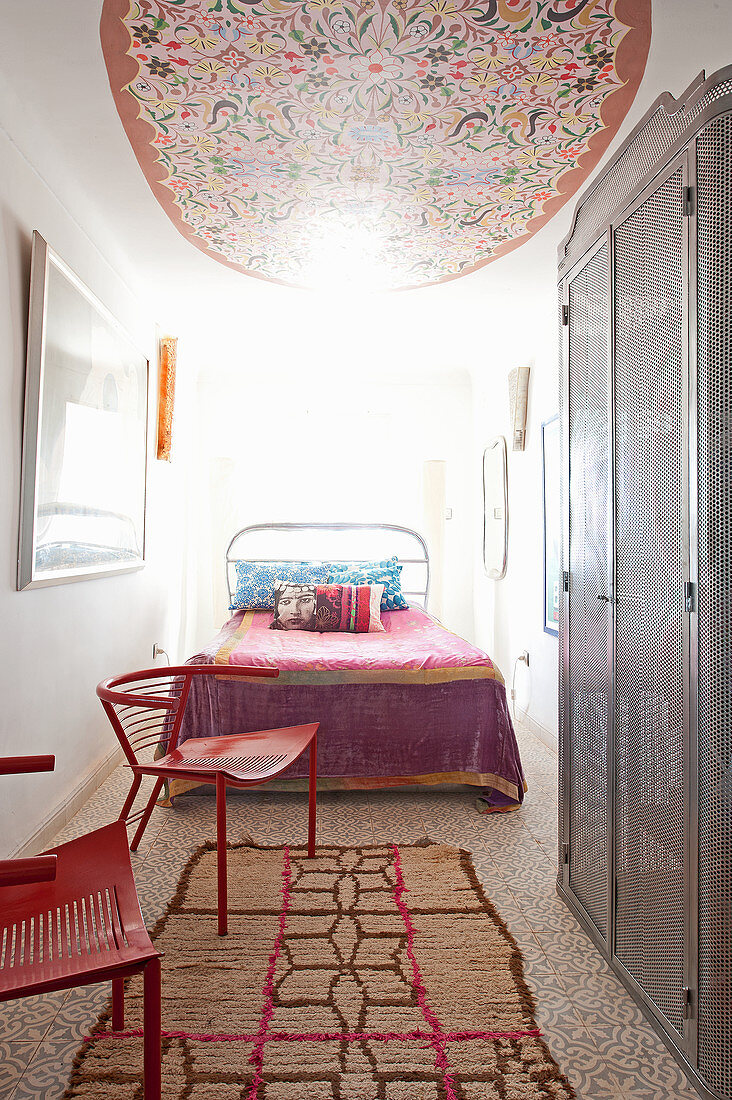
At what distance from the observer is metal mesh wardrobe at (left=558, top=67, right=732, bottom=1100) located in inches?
54.7

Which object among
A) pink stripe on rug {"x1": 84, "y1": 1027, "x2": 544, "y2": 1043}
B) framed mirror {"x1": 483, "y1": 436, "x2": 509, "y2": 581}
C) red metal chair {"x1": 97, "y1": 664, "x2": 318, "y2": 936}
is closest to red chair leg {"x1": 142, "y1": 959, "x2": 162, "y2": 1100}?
pink stripe on rug {"x1": 84, "y1": 1027, "x2": 544, "y2": 1043}

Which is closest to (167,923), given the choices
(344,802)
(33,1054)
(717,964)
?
(33,1054)

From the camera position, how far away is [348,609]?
436 centimetres

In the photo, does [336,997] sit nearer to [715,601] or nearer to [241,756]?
[241,756]

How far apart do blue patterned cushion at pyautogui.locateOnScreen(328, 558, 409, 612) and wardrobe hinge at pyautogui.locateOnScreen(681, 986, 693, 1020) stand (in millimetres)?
3402

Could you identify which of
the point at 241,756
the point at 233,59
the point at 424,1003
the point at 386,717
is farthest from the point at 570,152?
the point at 424,1003

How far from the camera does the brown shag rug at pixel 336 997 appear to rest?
1479mm

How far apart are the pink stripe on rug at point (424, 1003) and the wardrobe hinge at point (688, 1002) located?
51 centimetres

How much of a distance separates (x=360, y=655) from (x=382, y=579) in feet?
5.27

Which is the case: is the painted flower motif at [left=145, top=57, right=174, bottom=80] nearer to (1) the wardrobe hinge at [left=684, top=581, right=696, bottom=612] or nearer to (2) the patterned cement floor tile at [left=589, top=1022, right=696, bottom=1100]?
(1) the wardrobe hinge at [left=684, top=581, right=696, bottom=612]

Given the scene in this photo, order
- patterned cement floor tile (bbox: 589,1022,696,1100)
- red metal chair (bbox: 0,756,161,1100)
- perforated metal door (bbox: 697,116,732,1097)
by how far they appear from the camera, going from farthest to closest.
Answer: patterned cement floor tile (bbox: 589,1022,696,1100)
perforated metal door (bbox: 697,116,732,1097)
red metal chair (bbox: 0,756,161,1100)

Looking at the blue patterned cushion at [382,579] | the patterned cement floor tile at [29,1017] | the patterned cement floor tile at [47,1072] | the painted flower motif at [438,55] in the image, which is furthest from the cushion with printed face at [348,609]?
the painted flower motif at [438,55]

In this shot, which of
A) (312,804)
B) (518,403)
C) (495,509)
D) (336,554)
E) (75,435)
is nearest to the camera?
(312,804)

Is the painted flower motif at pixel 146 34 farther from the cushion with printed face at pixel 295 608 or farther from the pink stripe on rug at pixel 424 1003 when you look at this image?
the cushion with printed face at pixel 295 608
